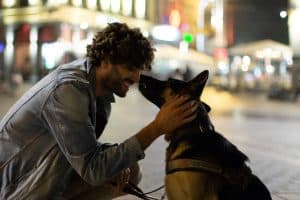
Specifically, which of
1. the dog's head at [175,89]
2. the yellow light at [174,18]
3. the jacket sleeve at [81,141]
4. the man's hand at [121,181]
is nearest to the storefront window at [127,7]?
the yellow light at [174,18]

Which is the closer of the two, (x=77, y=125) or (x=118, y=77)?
(x=77, y=125)

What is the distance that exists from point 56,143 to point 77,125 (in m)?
0.27

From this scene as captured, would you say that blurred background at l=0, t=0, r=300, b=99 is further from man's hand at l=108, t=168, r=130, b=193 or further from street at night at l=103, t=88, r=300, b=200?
man's hand at l=108, t=168, r=130, b=193

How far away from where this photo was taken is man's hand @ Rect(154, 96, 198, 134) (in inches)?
117

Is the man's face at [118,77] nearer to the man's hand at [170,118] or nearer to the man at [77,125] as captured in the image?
the man at [77,125]

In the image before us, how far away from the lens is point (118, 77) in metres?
3.12

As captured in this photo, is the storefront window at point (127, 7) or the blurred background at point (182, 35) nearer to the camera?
the blurred background at point (182, 35)

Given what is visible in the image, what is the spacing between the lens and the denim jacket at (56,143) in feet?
9.62

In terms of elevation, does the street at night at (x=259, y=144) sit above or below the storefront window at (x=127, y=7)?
below

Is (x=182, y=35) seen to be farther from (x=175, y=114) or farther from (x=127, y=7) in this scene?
(x=175, y=114)

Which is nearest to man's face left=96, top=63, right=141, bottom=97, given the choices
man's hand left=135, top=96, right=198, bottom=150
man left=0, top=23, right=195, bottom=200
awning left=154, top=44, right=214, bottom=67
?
man left=0, top=23, right=195, bottom=200

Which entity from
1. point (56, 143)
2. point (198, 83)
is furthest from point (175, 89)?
point (56, 143)

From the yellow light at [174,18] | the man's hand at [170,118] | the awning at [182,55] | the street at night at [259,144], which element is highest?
the yellow light at [174,18]

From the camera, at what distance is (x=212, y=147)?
3145 mm
